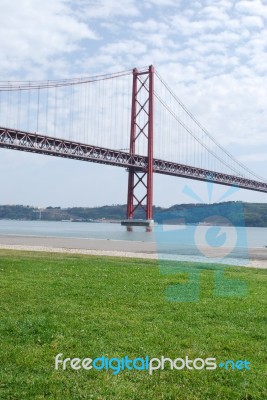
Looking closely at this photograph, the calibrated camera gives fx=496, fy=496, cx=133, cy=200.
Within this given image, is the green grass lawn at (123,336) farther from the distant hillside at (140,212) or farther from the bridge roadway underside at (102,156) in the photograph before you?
the bridge roadway underside at (102,156)

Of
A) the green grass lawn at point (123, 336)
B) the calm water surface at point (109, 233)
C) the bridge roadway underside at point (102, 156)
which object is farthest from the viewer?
the bridge roadway underside at point (102, 156)

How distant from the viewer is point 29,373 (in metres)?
3.68

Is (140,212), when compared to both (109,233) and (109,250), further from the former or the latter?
(109,250)

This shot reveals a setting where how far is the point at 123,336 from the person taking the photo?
458cm

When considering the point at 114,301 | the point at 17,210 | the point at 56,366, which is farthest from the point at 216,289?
the point at 17,210

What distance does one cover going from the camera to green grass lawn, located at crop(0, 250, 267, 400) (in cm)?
345

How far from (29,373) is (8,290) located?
3.11 m

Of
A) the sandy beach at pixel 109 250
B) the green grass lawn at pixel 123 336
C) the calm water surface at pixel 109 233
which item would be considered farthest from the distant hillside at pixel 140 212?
the green grass lawn at pixel 123 336

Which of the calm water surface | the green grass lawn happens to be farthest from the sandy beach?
the calm water surface

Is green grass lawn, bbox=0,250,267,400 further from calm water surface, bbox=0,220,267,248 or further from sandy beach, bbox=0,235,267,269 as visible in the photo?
calm water surface, bbox=0,220,267,248

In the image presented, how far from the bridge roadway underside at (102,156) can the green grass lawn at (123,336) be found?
108 ft

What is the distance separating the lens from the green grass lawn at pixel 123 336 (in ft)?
11.3

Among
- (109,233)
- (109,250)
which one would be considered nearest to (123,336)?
(109,250)

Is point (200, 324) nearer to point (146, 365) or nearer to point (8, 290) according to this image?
point (146, 365)
